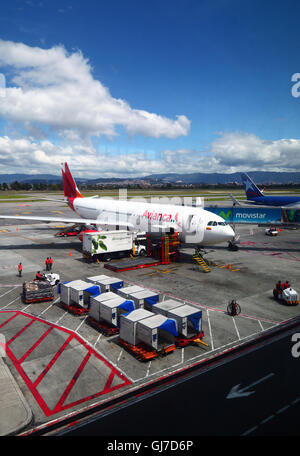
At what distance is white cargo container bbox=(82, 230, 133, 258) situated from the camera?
34.6 metres

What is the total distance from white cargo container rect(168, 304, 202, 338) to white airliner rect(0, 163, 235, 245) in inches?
659

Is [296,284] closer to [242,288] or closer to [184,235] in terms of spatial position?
[242,288]

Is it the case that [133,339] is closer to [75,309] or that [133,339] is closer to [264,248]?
[75,309]

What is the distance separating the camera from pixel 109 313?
60.8 feet

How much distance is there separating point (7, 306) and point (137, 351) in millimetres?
11702

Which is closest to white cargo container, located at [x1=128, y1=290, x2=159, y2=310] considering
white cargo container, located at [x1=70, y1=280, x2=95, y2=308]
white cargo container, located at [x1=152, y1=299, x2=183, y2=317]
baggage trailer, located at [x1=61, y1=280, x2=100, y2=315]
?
white cargo container, located at [x1=152, y1=299, x2=183, y2=317]

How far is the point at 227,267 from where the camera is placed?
33.8 metres

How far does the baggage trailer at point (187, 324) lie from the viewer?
17172 millimetres

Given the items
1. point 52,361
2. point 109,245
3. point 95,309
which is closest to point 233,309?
point 95,309

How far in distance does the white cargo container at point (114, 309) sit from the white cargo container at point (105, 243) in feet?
52.7

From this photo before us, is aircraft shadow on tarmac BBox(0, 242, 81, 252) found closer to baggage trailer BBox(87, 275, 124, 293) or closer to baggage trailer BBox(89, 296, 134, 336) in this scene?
baggage trailer BBox(87, 275, 124, 293)

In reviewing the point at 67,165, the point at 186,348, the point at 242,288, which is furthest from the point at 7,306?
the point at 67,165

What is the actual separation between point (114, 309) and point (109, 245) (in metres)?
17.5

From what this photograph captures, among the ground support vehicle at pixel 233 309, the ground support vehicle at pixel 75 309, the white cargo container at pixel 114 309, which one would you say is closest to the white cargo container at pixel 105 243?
the ground support vehicle at pixel 75 309
